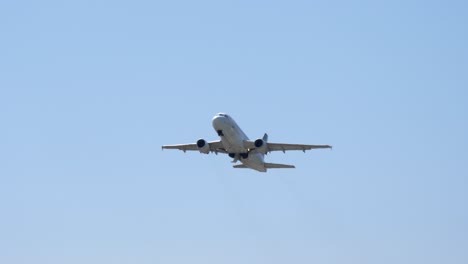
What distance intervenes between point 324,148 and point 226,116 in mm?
11174

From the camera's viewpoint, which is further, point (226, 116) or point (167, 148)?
point (167, 148)

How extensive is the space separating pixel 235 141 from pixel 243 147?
2028mm

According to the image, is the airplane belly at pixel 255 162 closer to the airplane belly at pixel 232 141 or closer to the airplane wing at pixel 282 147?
the airplane wing at pixel 282 147

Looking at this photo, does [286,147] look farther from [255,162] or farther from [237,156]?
[237,156]

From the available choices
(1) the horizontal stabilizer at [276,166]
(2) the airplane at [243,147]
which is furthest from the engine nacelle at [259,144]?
(1) the horizontal stabilizer at [276,166]

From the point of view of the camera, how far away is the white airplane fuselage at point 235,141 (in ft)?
511

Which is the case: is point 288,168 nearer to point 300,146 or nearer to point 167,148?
point 300,146

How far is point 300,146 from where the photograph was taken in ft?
530

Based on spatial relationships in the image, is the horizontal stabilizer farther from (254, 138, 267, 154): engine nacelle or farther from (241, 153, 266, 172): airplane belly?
(254, 138, 267, 154): engine nacelle

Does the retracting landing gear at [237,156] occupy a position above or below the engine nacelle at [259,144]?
above

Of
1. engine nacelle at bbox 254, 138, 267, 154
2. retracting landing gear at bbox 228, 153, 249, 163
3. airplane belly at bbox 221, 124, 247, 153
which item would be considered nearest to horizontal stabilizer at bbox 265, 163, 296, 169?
retracting landing gear at bbox 228, 153, 249, 163

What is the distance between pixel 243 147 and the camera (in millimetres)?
159625

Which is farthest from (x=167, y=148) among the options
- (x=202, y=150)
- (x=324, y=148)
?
(x=324, y=148)

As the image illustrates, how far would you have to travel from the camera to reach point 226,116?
513 ft
